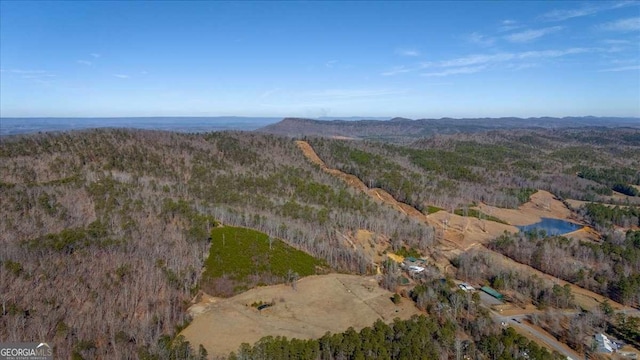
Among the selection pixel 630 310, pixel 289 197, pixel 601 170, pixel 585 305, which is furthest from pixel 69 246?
pixel 601 170

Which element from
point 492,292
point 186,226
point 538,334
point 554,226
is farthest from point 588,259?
point 186,226

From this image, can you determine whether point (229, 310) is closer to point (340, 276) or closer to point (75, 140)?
point (340, 276)

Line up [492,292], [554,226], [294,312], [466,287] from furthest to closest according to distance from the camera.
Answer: [554,226]
[466,287]
[492,292]
[294,312]

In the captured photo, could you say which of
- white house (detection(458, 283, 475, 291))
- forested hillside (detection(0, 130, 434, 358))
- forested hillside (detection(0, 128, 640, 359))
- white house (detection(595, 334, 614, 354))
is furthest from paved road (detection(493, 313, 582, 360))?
forested hillside (detection(0, 130, 434, 358))

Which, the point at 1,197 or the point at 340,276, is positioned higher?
the point at 1,197

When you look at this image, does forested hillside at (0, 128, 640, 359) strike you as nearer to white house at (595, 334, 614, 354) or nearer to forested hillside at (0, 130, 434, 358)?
forested hillside at (0, 130, 434, 358)

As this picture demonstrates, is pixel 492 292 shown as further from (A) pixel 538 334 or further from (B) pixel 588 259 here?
(B) pixel 588 259
